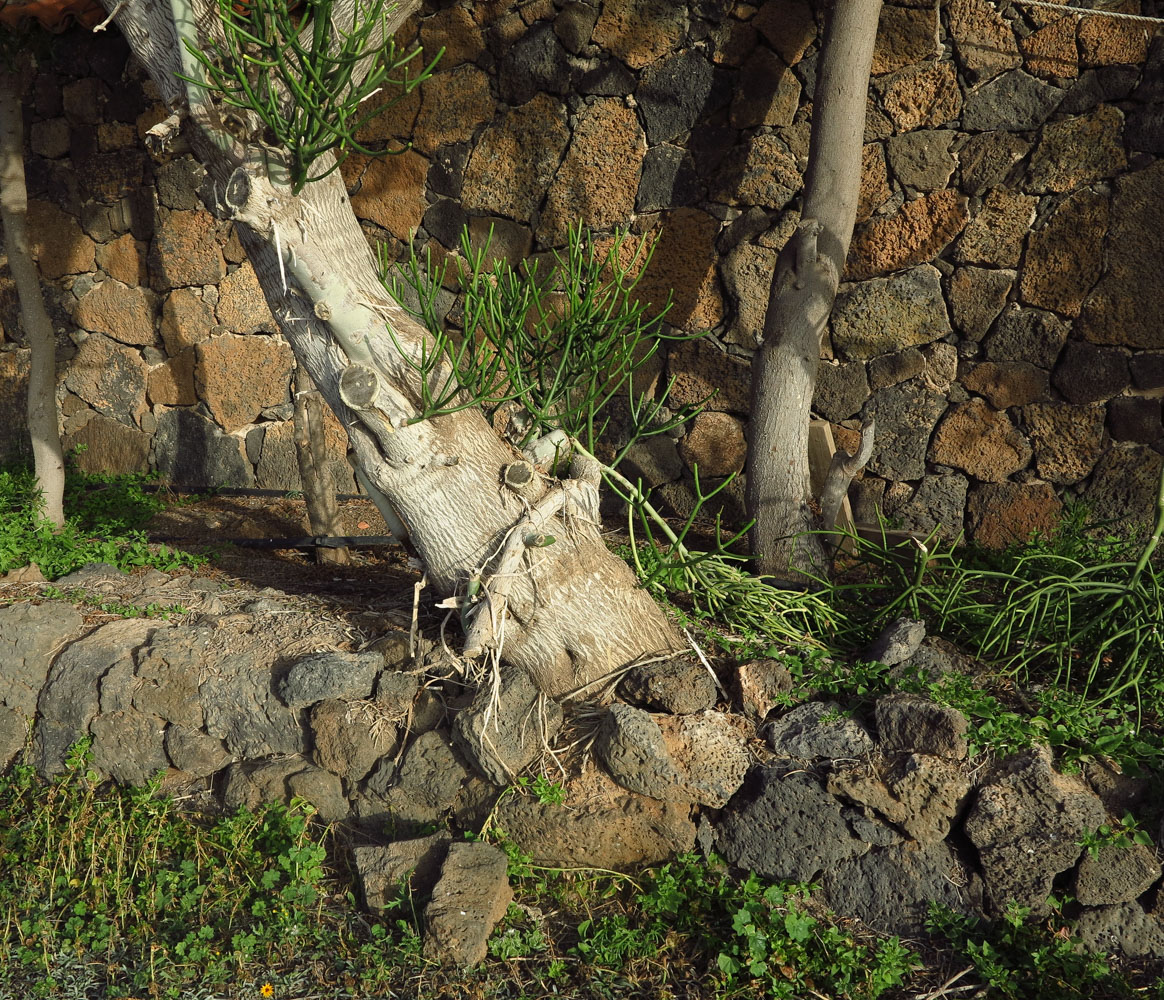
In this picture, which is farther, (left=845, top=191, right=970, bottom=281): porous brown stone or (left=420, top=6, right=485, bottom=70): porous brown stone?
(left=420, top=6, right=485, bottom=70): porous brown stone

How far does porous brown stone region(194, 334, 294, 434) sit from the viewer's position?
5047 millimetres

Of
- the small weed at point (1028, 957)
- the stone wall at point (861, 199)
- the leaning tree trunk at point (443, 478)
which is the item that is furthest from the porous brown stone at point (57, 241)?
the small weed at point (1028, 957)

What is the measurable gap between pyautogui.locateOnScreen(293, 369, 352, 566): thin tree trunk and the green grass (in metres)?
0.48

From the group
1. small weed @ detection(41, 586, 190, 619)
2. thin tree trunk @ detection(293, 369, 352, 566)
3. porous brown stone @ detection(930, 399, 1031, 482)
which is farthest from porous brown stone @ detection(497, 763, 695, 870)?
porous brown stone @ detection(930, 399, 1031, 482)

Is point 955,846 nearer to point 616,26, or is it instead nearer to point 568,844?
point 568,844

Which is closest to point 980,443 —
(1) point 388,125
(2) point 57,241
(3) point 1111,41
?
(3) point 1111,41

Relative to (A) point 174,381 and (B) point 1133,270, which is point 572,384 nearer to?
(B) point 1133,270

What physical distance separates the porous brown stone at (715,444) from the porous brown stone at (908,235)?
0.83 meters

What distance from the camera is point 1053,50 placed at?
3.60 metres

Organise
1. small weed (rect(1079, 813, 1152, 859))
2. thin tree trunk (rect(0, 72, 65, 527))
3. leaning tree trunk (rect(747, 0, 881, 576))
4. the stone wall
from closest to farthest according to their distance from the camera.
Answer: small weed (rect(1079, 813, 1152, 859)) → leaning tree trunk (rect(747, 0, 881, 576)) → the stone wall → thin tree trunk (rect(0, 72, 65, 527))

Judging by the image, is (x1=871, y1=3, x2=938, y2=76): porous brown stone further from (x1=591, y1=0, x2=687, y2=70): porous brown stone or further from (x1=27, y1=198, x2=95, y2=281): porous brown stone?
(x1=27, y1=198, x2=95, y2=281): porous brown stone

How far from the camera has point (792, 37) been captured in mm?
3914

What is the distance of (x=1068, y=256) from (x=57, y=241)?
4.97m

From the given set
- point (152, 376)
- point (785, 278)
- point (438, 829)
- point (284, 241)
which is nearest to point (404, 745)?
point (438, 829)
